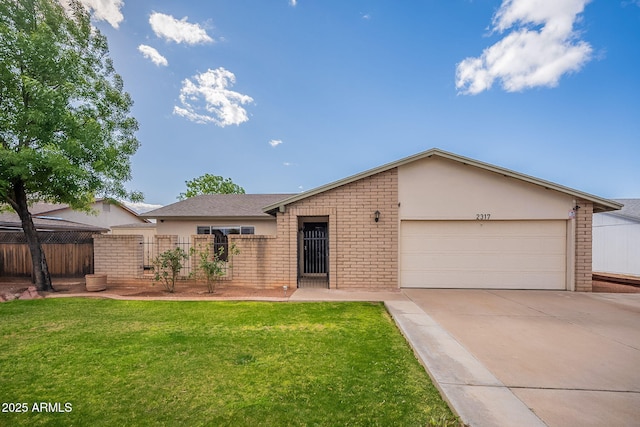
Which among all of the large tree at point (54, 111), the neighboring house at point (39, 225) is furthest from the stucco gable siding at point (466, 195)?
the neighboring house at point (39, 225)

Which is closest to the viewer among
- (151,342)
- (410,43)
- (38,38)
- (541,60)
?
(151,342)

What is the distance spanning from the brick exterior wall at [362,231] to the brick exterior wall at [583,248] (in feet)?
17.9

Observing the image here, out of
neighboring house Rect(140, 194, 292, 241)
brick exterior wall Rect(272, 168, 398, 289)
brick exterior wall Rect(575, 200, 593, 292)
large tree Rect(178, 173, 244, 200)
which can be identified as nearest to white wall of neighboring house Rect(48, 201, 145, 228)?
neighboring house Rect(140, 194, 292, 241)

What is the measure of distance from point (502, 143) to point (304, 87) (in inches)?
446

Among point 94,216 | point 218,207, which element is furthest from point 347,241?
point 94,216

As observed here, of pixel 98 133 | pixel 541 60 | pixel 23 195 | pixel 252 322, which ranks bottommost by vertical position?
pixel 252 322

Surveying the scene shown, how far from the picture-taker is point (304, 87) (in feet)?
50.8

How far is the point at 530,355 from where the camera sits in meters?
3.74

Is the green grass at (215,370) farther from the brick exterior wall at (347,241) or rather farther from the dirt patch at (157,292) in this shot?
the brick exterior wall at (347,241)

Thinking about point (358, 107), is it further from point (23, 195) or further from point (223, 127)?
point (23, 195)

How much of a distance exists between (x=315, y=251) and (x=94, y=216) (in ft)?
69.8

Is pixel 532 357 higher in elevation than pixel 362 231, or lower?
lower

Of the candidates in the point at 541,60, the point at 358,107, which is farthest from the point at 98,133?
the point at 541,60

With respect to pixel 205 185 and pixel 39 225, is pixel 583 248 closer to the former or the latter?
pixel 39 225
